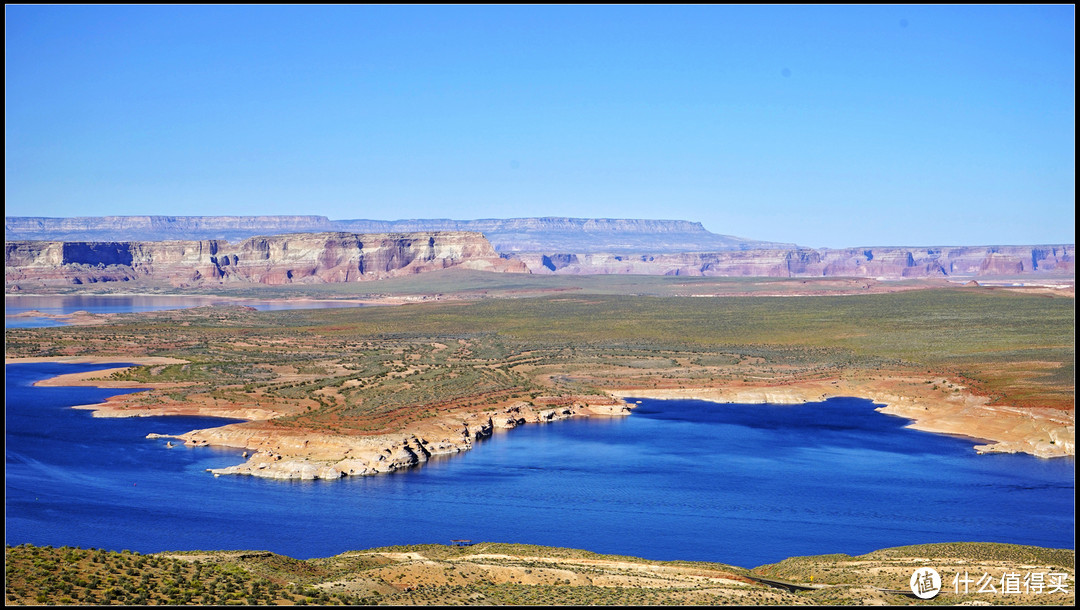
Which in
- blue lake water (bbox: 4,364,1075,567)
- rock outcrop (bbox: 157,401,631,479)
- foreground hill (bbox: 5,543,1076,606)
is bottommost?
blue lake water (bbox: 4,364,1075,567)

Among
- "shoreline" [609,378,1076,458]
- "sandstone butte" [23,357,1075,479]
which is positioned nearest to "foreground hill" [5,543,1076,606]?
"sandstone butte" [23,357,1075,479]

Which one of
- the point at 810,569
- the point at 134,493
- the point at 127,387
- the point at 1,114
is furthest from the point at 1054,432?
the point at 127,387

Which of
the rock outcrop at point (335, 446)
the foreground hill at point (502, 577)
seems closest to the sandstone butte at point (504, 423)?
the rock outcrop at point (335, 446)

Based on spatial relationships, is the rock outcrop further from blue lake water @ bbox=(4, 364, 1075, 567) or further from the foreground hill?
the foreground hill

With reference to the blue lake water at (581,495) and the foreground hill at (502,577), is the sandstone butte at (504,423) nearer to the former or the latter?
the blue lake water at (581,495)

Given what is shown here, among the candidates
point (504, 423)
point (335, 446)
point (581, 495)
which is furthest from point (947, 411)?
point (335, 446)

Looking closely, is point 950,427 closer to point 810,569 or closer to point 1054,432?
point 1054,432
